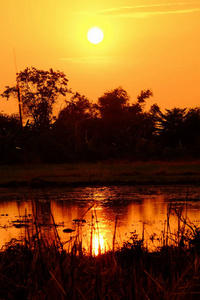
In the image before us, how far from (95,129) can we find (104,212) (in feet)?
117

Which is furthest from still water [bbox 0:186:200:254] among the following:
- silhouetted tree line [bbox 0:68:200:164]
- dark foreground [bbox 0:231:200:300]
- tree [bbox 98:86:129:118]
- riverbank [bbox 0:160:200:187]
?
tree [bbox 98:86:129:118]

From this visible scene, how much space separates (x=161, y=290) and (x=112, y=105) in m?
46.7

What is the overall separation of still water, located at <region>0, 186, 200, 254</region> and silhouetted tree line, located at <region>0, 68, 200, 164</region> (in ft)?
59.7

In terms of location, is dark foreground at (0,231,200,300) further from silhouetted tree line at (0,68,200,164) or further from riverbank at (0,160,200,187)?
silhouetted tree line at (0,68,200,164)

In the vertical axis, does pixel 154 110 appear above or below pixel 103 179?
above

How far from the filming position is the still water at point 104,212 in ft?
34.6

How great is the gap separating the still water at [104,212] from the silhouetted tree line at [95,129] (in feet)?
59.7

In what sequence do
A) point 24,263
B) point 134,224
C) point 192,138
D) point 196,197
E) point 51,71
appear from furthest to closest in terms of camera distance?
point 51,71, point 192,138, point 196,197, point 134,224, point 24,263

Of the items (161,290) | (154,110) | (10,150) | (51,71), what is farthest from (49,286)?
(154,110)

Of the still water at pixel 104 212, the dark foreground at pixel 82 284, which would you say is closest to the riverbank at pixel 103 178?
the still water at pixel 104 212

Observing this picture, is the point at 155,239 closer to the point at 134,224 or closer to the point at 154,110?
the point at 134,224

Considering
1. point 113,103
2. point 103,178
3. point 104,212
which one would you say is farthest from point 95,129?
point 104,212

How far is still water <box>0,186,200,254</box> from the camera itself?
10531 millimetres

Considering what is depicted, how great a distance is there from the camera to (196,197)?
18.5m
